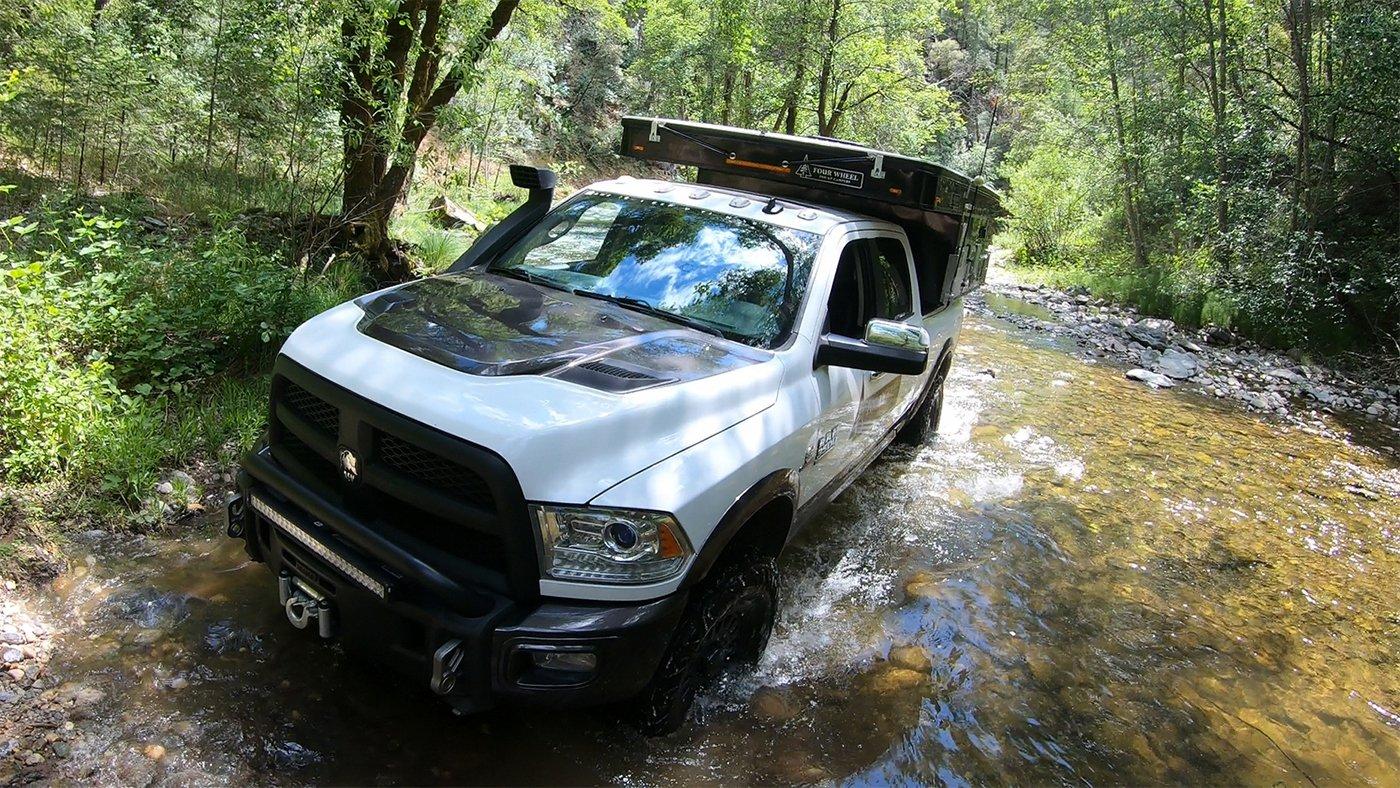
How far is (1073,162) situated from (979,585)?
2469 cm

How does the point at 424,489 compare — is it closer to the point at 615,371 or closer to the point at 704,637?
the point at 615,371

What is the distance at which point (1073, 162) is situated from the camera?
25453mm

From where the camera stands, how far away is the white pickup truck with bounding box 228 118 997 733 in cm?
235

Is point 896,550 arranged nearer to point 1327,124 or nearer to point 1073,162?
point 1327,124

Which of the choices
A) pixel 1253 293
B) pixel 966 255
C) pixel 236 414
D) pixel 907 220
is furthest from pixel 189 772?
pixel 1253 293

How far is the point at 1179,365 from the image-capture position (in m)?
11.7

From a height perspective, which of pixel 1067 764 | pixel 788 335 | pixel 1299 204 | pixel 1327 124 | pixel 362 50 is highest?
pixel 1327 124

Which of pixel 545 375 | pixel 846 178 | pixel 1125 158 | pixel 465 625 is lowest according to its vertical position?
pixel 465 625

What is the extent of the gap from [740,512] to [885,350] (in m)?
1.07

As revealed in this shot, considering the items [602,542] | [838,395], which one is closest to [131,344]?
[602,542]

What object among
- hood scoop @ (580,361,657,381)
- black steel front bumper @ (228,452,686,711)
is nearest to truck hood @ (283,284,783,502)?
hood scoop @ (580,361,657,381)

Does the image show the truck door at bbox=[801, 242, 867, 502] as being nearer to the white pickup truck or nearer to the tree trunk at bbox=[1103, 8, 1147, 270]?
the white pickup truck

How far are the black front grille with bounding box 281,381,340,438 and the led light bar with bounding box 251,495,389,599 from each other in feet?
1.08

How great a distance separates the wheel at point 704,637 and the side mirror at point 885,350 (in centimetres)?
93
